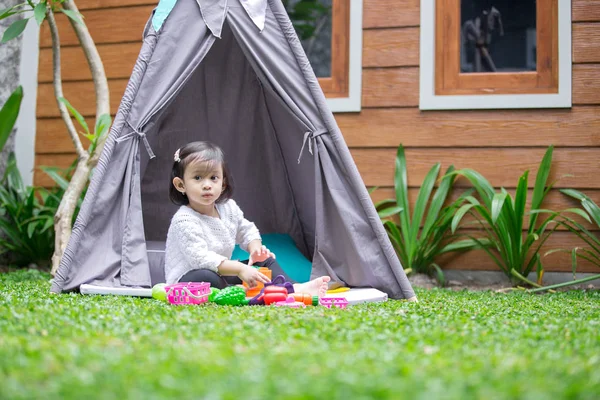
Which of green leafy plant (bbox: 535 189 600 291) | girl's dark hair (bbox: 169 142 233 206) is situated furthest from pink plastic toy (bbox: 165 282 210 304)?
green leafy plant (bbox: 535 189 600 291)

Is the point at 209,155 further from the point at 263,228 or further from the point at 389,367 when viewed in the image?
the point at 389,367

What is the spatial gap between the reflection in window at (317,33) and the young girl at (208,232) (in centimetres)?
127

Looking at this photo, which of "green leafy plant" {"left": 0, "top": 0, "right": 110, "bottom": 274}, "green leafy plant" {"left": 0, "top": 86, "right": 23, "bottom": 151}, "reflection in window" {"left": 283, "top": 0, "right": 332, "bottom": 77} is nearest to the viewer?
"green leafy plant" {"left": 0, "top": 0, "right": 110, "bottom": 274}

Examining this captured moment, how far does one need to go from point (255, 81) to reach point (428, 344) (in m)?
2.04

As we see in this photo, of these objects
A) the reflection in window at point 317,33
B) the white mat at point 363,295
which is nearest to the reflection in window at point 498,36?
the reflection in window at point 317,33

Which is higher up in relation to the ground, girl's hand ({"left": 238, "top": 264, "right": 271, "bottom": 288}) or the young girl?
the young girl

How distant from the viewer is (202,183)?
98.6 inches

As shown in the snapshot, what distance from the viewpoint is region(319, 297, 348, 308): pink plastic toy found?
81.4 inches

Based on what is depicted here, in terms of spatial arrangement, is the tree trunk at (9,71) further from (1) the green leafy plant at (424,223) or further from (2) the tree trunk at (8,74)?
(1) the green leafy plant at (424,223)

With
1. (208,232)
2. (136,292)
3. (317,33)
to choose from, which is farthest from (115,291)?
(317,33)

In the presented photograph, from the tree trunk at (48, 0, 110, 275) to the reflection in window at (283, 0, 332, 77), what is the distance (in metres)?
1.16

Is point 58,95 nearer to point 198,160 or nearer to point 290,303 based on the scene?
point 198,160

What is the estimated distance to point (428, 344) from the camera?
1.35 m

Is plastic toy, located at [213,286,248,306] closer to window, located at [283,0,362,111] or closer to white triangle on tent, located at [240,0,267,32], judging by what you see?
white triangle on tent, located at [240,0,267,32]
